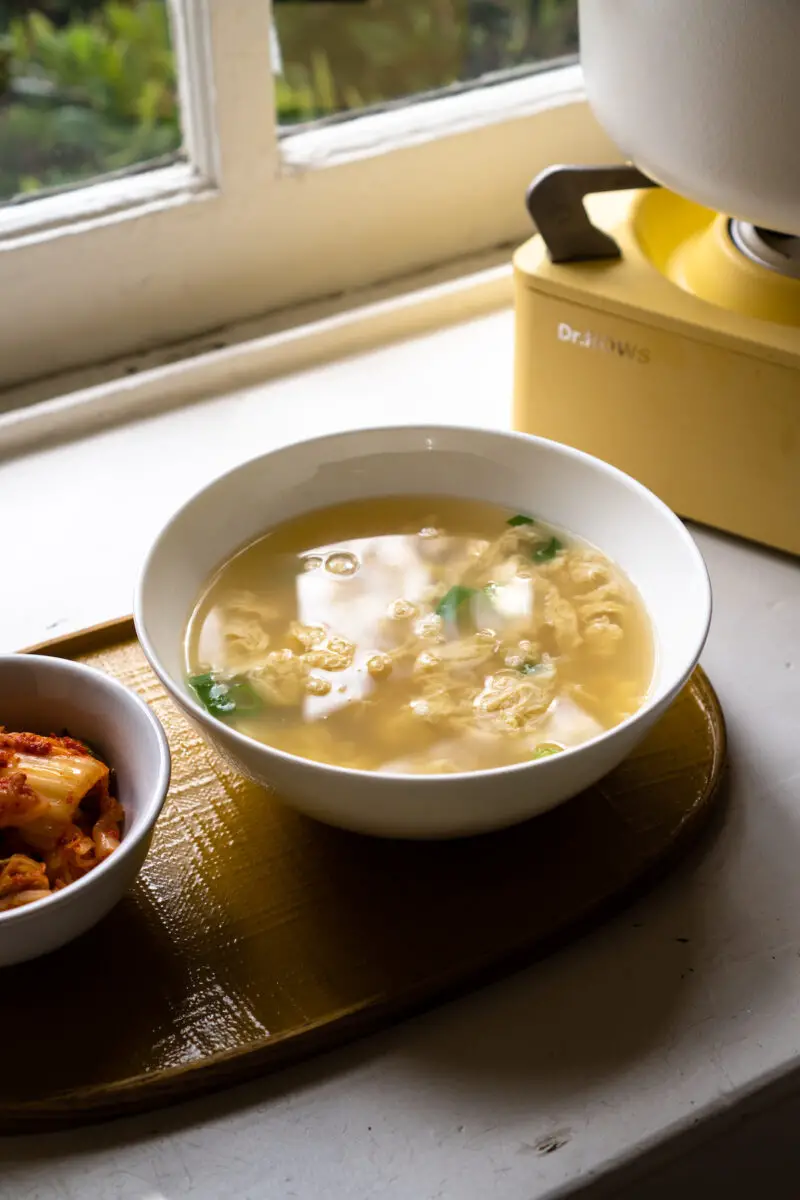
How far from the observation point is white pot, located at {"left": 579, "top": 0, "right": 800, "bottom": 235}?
0.76 m

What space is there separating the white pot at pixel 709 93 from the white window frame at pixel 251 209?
0.40 meters

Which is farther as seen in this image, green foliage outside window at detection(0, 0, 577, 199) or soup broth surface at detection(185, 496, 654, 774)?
green foliage outside window at detection(0, 0, 577, 199)

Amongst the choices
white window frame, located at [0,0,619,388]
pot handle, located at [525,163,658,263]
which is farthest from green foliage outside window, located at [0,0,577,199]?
pot handle, located at [525,163,658,263]

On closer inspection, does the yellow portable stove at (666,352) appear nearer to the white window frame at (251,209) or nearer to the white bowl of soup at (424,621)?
the white bowl of soup at (424,621)

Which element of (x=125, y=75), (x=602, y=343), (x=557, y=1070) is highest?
(x=125, y=75)

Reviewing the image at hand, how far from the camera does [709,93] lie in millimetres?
798

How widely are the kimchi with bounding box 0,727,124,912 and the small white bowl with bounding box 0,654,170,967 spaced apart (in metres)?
0.02

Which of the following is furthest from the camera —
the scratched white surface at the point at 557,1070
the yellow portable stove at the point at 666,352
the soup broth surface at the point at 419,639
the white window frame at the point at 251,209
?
the white window frame at the point at 251,209

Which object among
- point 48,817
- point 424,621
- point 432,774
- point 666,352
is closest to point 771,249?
point 666,352

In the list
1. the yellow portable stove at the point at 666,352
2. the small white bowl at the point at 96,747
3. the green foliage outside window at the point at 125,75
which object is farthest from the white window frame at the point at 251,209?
the small white bowl at the point at 96,747

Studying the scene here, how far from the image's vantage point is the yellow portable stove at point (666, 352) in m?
0.92

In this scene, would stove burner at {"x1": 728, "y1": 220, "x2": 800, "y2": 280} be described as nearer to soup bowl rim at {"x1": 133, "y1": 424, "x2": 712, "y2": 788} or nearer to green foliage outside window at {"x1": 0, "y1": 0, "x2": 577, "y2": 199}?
soup bowl rim at {"x1": 133, "y1": 424, "x2": 712, "y2": 788}

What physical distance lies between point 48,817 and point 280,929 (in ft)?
0.44

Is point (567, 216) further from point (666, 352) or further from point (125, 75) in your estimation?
point (125, 75)
